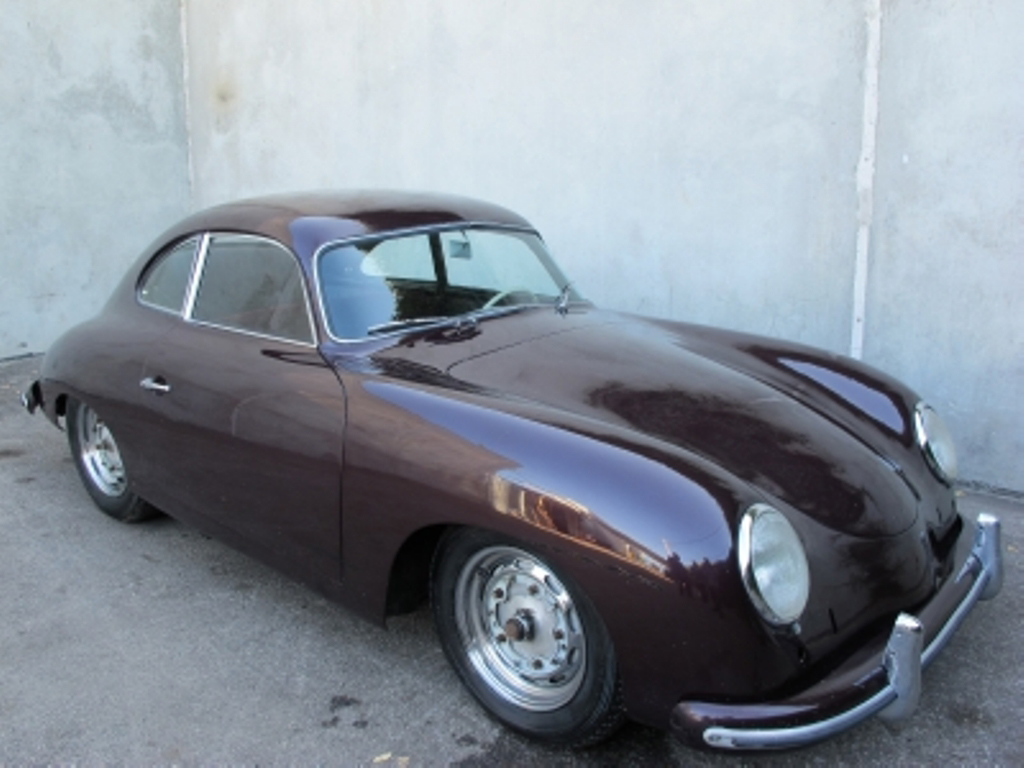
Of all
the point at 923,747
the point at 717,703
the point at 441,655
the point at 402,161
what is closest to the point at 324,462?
the point at 441,655

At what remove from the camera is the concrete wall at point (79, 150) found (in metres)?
7.35

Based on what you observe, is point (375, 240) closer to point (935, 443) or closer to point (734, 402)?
point (734, 402)

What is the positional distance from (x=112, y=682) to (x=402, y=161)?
497 centimetres

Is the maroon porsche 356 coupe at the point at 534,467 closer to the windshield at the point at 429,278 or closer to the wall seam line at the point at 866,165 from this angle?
the windshield at the point at 429,278

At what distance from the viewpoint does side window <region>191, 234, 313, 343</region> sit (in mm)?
3410

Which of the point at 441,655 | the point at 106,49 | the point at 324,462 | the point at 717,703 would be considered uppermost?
the point at 106,49

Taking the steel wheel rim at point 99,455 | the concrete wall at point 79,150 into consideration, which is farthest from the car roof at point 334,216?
the concrete wall at point 79,150

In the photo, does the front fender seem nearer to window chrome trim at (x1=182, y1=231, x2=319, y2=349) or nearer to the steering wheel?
window chrome trim at (x1=182, y1=231, x2=319, y2=349)

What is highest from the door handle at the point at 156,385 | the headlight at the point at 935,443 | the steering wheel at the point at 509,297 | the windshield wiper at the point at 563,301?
the steering wheel at the point at 509,297

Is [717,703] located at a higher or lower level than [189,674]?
higher

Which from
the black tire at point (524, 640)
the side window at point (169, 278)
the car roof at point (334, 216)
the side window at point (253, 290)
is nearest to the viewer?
the black tire at point (524, 640)

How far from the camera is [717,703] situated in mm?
2215

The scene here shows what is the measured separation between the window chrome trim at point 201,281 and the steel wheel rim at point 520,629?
1081mm

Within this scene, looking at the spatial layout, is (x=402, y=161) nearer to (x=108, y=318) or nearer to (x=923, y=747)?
(x=108, y=318)
